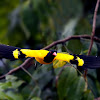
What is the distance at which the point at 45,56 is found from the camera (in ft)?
1.77

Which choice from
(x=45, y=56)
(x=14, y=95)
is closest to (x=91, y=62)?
(x=45, y=56)

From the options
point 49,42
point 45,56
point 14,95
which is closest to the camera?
point 45,56

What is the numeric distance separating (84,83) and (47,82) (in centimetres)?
24

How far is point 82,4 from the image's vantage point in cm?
117

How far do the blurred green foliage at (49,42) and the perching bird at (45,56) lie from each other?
0.07 metres

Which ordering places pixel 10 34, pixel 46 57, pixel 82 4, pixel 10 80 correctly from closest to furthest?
pixel 46 57
pixel 10 80
pixel 82 4
pixel 10 34

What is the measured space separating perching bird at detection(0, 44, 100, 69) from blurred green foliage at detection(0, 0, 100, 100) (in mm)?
72

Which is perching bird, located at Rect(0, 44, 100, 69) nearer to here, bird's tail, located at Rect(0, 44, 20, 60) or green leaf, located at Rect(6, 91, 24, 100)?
bird's tail, located at Rect(0, 44, 20, 60)

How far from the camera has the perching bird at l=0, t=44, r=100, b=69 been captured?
0.54 m

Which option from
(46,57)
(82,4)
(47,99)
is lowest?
(47,99)

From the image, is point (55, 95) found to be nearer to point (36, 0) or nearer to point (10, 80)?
point (10, 80)

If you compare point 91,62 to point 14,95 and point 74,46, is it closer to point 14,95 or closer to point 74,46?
point 74,46

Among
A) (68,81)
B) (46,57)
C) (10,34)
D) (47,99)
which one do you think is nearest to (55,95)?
(47,99)

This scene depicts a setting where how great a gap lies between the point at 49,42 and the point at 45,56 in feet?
1.07
